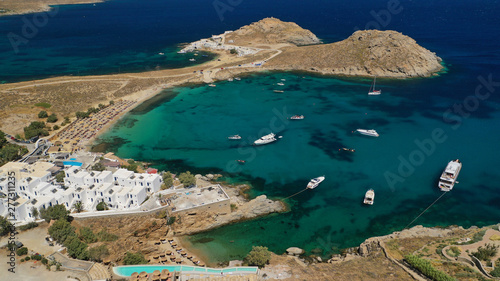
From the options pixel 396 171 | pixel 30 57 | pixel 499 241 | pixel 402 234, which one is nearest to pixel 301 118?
pixel 396 171

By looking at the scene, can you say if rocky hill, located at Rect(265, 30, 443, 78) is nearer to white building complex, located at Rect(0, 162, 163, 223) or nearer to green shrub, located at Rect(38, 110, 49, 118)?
green shrub, located at Rect(38, 110, 49, 118)

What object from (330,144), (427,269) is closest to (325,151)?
(330,144)

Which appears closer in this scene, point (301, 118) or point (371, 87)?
point (301, 118)

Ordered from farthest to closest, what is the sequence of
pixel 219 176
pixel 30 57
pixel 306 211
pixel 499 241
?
pixel 30 57 < pixel 219 176 < pixel 306 211 < pixel 499 241

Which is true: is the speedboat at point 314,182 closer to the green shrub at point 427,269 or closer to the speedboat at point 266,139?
the speedboat at point 266,139

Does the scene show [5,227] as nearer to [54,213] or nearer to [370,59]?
[54,213]

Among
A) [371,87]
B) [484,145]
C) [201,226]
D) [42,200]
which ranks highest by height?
[371,87]

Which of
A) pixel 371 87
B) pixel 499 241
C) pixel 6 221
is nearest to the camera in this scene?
pixel 499 241

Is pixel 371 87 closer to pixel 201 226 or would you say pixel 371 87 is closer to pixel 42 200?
pixel 201 226

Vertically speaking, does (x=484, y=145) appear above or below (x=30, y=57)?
below
